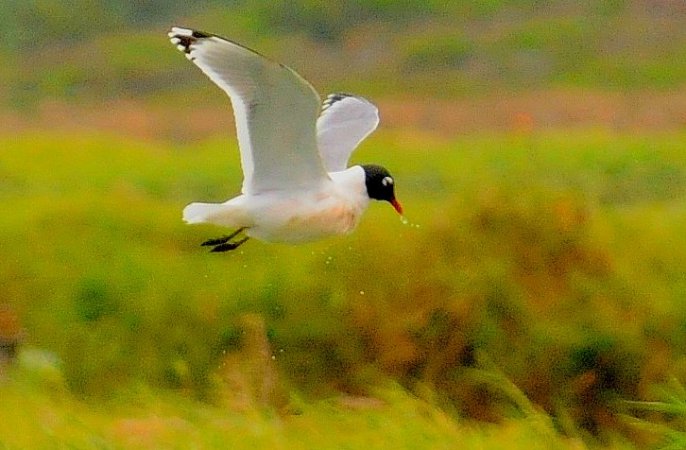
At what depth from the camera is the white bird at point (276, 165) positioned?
617cm

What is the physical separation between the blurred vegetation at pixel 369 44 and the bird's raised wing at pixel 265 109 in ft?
36.1

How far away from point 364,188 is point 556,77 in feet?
40.5

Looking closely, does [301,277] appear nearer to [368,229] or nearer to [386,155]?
[368,229]

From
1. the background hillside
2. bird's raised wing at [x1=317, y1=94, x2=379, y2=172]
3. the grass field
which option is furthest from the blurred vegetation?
bird's raised wing at [x1=317, y1=94, x2=379, y2=172]

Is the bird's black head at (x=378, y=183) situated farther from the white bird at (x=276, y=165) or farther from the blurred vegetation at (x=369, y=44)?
the blurred vegetation at (x=369, y=44)

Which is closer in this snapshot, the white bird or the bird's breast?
the white bird

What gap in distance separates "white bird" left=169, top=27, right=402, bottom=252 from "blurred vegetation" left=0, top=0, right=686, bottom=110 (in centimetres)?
1087

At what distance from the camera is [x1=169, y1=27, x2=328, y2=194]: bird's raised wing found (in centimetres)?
613

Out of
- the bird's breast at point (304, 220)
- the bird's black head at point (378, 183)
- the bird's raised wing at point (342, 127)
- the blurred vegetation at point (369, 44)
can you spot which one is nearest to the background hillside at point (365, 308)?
the bird's breast at point (304, 220)

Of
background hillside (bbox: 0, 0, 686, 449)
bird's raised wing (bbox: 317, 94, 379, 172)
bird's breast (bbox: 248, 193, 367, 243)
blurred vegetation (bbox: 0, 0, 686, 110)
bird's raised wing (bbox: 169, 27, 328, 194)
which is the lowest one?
blurred vegetation (bbox: 0, 0, 686, 110)

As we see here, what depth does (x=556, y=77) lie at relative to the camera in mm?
19172

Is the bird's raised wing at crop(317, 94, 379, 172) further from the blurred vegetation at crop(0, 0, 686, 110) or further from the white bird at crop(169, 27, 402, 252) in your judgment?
the blurred vegetation at crop(0, 0, 686, 110)

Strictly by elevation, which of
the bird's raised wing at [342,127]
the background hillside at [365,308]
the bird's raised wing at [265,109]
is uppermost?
the bird's raised wing at [265,109]

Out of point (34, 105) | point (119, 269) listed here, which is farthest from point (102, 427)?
point (34, 105)
